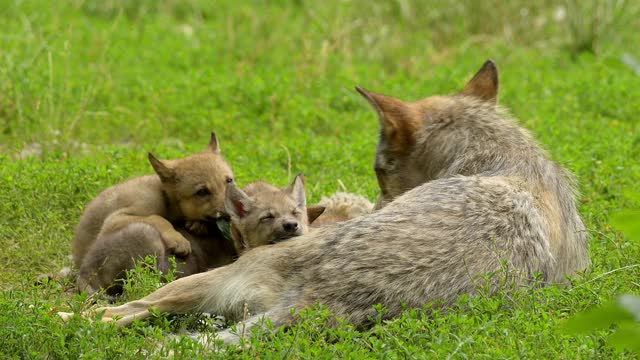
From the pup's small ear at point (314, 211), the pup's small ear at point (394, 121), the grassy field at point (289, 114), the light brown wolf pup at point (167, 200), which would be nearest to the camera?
the grassy field at point (289, 114)

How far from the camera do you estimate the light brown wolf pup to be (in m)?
7.62

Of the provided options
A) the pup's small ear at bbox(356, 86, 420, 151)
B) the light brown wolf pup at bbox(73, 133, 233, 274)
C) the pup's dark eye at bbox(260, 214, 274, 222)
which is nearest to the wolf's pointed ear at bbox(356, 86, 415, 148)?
the pup's small ear at bbox(356, 86, 420, 151)

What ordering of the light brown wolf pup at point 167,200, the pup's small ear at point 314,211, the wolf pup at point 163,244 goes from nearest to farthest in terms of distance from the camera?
1. the wolf pup at point 163,244
2. the pup's small ear at point 314,211
3. the light brown wolf pup at point 167,200

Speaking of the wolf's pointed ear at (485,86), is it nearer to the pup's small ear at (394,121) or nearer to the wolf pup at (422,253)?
the pup's small ear at (394,121)

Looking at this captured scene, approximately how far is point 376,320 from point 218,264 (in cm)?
213

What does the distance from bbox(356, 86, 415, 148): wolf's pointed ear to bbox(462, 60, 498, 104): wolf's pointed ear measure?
67 cm

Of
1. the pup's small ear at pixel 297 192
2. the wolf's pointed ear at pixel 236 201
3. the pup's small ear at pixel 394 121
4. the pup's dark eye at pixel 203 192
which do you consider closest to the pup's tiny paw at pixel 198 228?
the pup's dark eye at pixel 203 192

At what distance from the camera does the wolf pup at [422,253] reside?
5.72 metres

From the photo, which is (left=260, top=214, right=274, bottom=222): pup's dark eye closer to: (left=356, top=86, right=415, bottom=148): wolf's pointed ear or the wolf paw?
the wolf paw

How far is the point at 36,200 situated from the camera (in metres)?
8.63

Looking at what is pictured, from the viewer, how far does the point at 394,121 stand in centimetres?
733

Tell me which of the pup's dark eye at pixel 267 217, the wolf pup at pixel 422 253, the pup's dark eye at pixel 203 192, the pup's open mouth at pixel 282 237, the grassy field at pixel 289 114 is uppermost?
the wolf pup at pixel 422 253

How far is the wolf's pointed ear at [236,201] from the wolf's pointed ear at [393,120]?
1.03 m

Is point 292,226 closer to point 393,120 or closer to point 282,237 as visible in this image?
point 282,237
